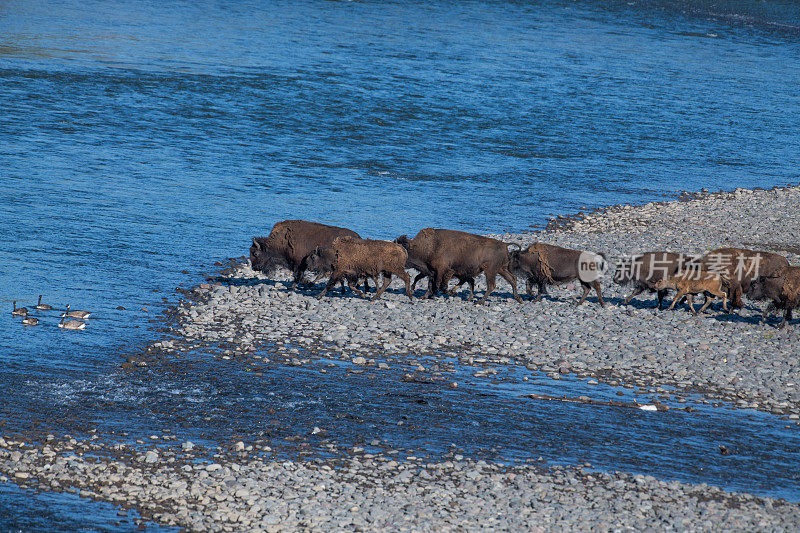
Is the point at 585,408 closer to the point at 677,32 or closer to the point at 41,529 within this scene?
the point at 41,529

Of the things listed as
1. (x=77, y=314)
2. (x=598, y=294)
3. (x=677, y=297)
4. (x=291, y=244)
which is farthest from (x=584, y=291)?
(x=77, y=314)

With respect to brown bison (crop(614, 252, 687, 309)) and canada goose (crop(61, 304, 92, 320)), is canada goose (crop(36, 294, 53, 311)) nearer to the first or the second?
canada goose (crop(61, 304, 92, 320))

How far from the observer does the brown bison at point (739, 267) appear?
1581cm

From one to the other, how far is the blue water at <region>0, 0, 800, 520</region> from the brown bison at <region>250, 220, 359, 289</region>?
5.43 feet

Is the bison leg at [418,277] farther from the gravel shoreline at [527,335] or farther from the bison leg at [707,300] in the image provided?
the bison leg at [707,300]

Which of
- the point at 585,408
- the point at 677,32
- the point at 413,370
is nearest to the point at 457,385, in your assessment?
the point at 413,370

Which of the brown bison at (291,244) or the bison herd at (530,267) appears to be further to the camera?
the brown bison at (291,244)

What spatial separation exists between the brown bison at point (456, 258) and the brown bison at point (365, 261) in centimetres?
37

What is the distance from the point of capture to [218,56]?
45344 millimetres

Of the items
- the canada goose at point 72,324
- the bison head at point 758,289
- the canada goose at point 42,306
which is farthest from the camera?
the canada goose at point 42,306

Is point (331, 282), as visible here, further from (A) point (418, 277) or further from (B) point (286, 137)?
(B) point (286, 137)

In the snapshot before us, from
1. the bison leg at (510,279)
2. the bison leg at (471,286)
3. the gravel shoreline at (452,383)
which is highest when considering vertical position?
the bison leg at (510,279)

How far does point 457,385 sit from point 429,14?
55.7 meters

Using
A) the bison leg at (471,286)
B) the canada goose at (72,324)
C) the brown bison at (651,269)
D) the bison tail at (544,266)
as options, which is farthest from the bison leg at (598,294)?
the canada goose at (72,324)
